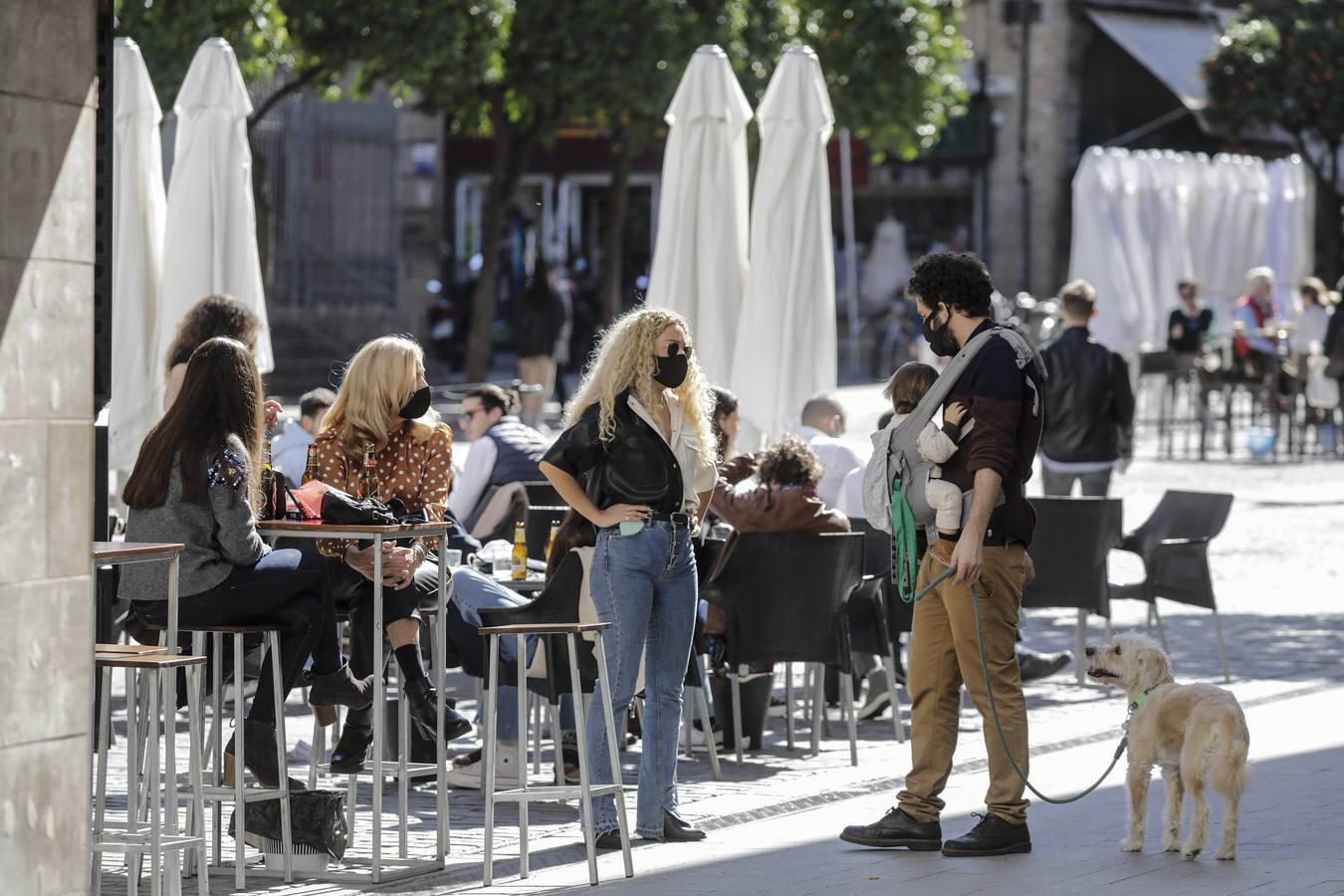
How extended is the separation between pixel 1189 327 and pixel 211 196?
46.0 ft

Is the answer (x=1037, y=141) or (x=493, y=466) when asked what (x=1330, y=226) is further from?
(x=493, y=466)

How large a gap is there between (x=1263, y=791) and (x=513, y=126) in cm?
2290

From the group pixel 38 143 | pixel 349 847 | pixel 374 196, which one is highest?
pixel 374 196

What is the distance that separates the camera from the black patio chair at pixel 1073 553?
34.8 feet

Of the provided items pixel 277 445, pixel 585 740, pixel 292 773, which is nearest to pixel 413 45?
pixel 277 445

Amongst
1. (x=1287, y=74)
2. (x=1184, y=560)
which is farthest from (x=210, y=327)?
(x=1287, y=74)

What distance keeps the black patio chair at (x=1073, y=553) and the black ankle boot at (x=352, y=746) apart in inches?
152

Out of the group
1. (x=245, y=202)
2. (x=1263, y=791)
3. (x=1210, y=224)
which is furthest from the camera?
(x=1210, y=224)

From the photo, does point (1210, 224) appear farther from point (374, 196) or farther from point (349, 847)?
point (349, 847)

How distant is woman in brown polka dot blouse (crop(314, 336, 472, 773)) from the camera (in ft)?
25.5

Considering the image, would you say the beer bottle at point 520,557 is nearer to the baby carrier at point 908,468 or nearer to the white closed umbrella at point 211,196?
the baby carrier at point 908,468

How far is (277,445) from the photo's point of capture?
11469 millimetres

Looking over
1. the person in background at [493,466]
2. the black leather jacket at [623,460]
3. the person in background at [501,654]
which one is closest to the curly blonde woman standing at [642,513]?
the black leather jacket at [623,460]

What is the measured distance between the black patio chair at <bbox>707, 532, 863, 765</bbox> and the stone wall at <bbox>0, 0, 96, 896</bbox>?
12.9 ft
